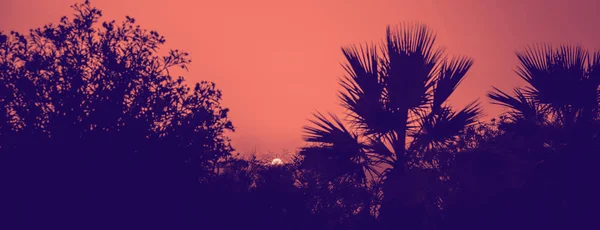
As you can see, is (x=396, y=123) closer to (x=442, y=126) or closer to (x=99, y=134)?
Answer: (x=442, y=126)

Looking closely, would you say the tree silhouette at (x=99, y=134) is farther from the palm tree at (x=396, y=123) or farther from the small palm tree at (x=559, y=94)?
the small palm tree at (x=559, y=94)

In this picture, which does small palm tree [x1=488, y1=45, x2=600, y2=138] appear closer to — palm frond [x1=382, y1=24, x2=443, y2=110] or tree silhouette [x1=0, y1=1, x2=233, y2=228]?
palm frond [x1=382, y1=24, x2=443, y2=110]

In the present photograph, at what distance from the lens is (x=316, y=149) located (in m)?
5.14

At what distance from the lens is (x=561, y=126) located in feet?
19.7

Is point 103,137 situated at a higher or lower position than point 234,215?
higher

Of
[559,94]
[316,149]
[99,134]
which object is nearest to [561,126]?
[559,94]

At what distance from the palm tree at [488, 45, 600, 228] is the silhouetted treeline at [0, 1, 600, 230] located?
2 cm

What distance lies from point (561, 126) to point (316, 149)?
4460 mm

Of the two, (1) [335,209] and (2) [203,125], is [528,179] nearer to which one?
(1) [335,209]

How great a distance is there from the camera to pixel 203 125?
7.04m

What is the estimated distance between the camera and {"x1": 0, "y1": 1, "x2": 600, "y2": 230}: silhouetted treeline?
507 cm

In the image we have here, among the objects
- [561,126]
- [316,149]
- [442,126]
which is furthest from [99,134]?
[561,126]

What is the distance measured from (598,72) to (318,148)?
539cm

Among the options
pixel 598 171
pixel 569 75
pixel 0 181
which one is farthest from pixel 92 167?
pixel 569 75
